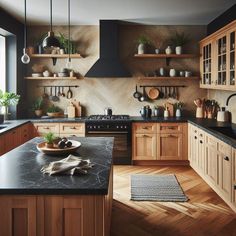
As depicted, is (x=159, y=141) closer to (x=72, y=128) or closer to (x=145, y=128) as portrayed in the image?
(x=145, y=128)

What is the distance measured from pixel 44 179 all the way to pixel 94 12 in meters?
3.74

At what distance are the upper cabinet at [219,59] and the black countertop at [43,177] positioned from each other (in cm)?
229

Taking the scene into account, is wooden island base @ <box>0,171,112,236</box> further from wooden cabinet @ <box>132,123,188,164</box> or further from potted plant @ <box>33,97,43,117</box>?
potted plant @ <box>33,97,43,117</box>

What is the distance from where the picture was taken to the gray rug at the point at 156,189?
13.2ft

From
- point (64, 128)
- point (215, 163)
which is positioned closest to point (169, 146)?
point (215, 163)

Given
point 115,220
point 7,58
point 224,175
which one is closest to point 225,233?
point 224,175

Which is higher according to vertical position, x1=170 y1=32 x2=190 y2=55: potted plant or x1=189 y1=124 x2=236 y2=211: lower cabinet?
x1=170 y1=32 x2=190 y2=55: potted plant

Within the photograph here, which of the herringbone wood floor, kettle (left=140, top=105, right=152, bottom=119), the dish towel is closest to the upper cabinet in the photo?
kettle (left=140, top=105, right=152, bottom=119)

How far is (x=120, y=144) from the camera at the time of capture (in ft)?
18.5

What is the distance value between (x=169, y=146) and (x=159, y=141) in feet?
0.65

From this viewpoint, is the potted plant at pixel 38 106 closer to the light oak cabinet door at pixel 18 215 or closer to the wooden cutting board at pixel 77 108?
the wooden cutting board at pixel 77 108

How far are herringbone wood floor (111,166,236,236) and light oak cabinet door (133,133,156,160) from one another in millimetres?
1220

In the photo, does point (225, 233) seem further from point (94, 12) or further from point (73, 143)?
point (94, 12)

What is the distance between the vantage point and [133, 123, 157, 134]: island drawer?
18.5ft
